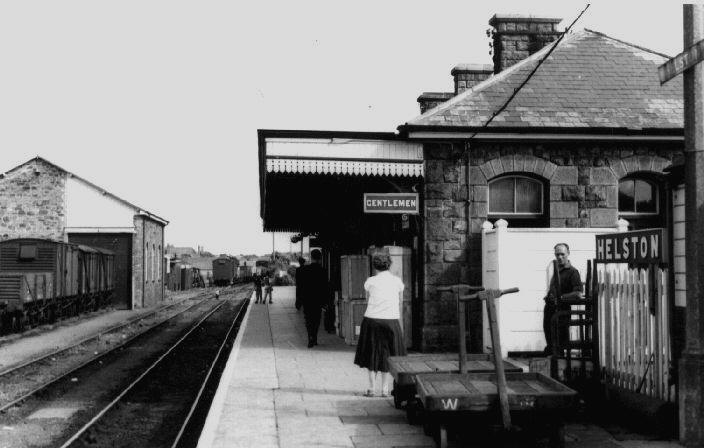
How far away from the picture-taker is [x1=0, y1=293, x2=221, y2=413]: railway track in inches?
461

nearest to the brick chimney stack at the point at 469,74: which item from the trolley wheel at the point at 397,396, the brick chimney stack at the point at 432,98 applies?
the brick chimney stack at the point at 432,98

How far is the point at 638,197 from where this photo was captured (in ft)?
44.9

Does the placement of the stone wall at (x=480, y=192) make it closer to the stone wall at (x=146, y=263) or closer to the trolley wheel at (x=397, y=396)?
the trolley wheel at (x=397, y=396)

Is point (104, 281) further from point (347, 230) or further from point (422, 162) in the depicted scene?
point (422, 162)

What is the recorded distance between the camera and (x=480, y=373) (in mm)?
7035

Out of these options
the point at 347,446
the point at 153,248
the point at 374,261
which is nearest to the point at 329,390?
the point at 374,261

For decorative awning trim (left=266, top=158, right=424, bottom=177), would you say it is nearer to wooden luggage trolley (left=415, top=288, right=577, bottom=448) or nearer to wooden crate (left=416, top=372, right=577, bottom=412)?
wooden luggage trolley (left=415, top=288, right=577, bottom=448)

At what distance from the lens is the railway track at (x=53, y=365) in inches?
461

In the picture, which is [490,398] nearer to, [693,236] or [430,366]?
[430,366]

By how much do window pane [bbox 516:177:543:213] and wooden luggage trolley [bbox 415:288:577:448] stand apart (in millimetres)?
7029

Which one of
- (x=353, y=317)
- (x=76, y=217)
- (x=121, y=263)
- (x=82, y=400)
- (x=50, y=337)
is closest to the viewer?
(x=82, y=400)

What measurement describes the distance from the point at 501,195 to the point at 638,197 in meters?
2.33

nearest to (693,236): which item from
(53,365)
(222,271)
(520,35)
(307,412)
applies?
(307,412)

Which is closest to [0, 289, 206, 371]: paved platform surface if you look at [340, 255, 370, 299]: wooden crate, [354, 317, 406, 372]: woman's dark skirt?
[340, 255, 370, 299]: wooden crate
